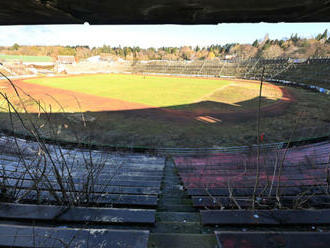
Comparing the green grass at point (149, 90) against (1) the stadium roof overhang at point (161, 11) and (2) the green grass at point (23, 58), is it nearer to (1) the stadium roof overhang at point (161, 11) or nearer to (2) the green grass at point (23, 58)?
(1) the stadium roof overhang at point (161, 11)

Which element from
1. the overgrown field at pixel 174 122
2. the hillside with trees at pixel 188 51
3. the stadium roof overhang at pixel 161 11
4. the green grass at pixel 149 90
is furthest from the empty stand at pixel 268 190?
the hillside with trees at pixel 188 51

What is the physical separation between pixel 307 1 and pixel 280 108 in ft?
70.0

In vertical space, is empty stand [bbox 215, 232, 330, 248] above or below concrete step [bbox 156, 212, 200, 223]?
above

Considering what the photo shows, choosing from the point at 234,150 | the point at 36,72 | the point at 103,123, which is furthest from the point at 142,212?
the point at 36,72

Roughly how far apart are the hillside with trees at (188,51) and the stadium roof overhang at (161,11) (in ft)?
307

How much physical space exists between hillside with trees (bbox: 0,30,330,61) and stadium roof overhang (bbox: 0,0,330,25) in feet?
307

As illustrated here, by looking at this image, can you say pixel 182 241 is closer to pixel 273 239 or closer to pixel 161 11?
pixel 273 239

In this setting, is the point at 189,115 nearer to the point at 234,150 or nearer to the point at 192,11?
the point at 234,150

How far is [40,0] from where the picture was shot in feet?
5.15

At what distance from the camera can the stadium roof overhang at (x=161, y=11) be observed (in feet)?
5.25

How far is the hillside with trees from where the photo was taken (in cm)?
8794

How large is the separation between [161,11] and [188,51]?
15098cm

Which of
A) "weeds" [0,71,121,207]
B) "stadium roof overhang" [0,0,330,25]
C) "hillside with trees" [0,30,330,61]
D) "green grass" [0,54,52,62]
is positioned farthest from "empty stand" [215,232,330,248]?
"hillside with trees" [0,30,330,61]

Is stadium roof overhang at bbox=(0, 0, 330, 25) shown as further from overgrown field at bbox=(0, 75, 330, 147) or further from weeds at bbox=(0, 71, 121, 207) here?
overgrown field at bbox=(0, 75, 330, 147)
